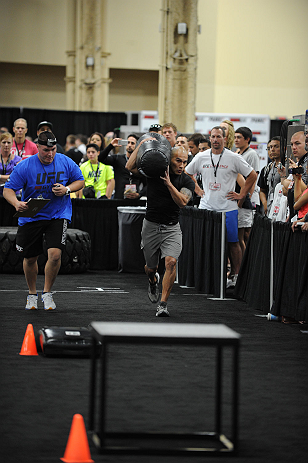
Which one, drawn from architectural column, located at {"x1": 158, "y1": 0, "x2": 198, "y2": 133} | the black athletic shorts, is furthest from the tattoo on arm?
architectural column, located at {"x1": 158, "y1": 0, "x2": 198, "y2": 133}

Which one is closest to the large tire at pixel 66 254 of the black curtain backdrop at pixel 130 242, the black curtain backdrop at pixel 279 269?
the black curtain backdrop at pixel 130 242

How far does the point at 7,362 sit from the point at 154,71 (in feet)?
80.0

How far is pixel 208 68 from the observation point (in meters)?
26.6

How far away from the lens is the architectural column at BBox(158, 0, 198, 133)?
62.2 ft

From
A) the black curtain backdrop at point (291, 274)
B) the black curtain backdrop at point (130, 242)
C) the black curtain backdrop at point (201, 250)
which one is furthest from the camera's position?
the black curtain backdrop at point (130, 242)

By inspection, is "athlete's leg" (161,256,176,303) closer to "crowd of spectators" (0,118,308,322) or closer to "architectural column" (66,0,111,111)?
"crowd of spectators" (0,118,308,322)

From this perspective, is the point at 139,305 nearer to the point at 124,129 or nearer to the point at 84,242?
the point at 84,242

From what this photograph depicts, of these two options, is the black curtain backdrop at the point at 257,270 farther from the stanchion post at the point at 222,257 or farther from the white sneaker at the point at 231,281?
the white sneaker at the point at 231,281

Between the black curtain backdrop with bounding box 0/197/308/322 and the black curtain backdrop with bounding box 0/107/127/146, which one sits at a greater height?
the black curtain backdrop with bounding box 0/107/127/146

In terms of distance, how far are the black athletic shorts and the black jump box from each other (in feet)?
6.48

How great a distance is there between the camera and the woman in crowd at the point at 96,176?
12078 millimetres

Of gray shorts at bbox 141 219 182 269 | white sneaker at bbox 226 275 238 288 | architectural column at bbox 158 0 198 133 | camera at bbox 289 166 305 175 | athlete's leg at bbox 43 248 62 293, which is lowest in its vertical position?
white sneaker at bbox 226 275 238 288

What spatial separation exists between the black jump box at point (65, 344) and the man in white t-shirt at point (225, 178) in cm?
377

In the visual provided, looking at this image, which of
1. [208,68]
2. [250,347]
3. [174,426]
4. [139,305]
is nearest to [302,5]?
[208,68]
